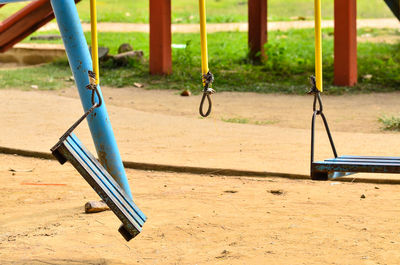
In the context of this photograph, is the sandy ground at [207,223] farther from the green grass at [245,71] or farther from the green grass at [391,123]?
the green grass at [245,71]

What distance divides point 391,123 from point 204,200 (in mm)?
3230

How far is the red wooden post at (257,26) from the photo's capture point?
12.6 meters

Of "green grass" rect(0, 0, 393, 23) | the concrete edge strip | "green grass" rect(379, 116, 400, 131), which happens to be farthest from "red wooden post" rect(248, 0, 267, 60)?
the concrete edge strip

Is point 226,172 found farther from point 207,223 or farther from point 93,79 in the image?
point 93,79

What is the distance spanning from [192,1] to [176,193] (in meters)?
17.2

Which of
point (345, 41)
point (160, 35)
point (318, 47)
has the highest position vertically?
point (318, 47)

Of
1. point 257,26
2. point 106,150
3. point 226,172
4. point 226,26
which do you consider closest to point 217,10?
point 226,26

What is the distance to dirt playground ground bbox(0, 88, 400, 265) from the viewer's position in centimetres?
371

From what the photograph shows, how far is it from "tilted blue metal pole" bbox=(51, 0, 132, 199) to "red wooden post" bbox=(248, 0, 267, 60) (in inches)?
330

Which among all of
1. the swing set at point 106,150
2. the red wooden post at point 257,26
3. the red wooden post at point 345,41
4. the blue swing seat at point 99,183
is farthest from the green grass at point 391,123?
the red wooden post at point 257,26

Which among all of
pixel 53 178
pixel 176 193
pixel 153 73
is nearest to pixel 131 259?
pixel 176 193

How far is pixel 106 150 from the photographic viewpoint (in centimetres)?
434

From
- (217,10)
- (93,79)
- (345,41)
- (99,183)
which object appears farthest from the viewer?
(217,10)

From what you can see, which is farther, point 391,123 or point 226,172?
point 391,123
